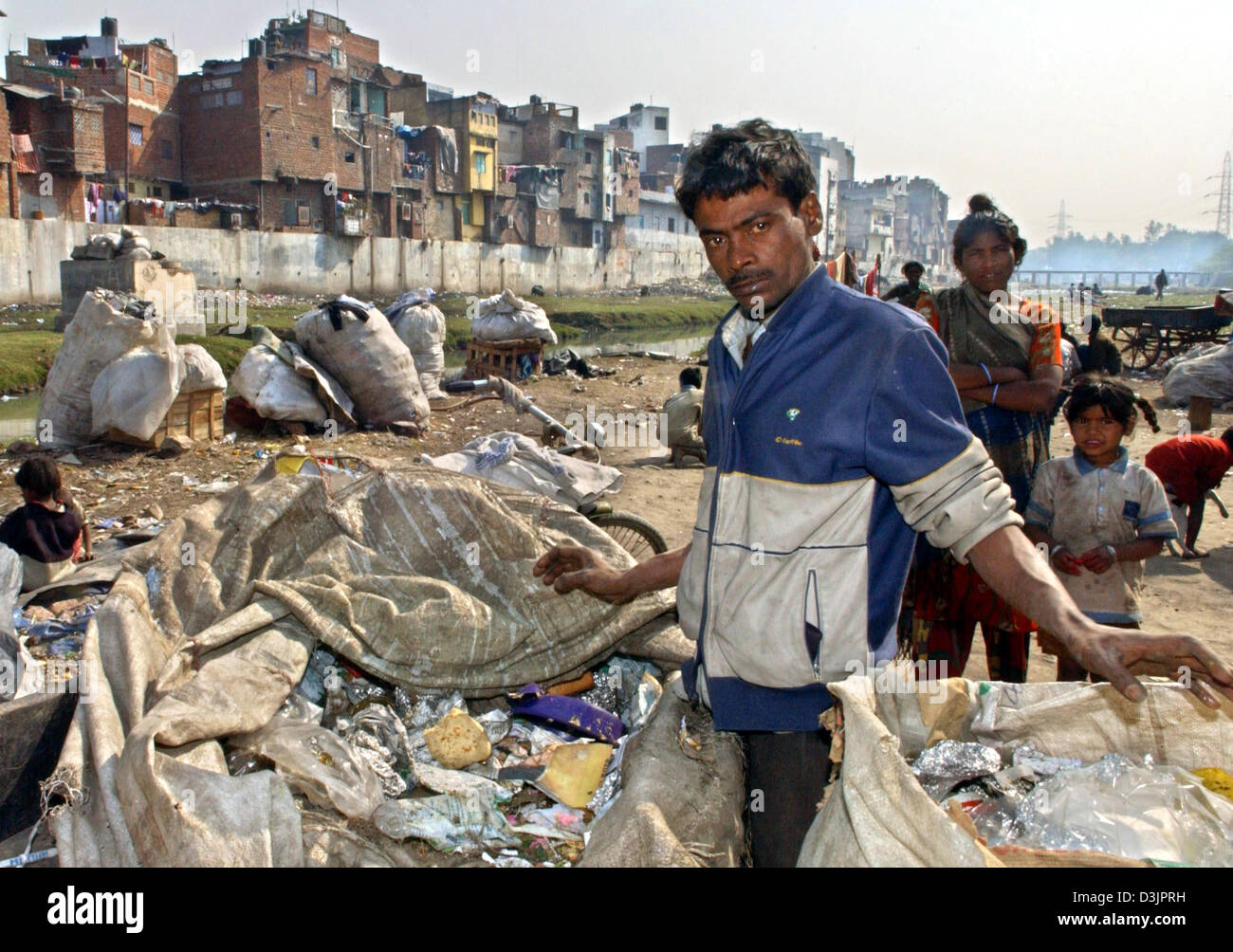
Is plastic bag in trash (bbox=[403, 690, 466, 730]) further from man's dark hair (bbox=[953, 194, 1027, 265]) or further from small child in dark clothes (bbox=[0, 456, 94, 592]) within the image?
small child in dark clothes (bbox=[0, 456, 94, 592])

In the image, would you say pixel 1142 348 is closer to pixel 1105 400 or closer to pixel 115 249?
pixel 1105 400

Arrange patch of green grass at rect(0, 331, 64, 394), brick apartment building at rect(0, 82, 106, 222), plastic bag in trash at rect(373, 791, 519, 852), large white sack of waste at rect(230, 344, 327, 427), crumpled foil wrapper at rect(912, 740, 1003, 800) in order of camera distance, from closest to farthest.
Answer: crumpled foil wrapper at rect(912, 740, 1003, 800), plastic bag in trash at rect(373, 791, 519, 852), large white sack of waste at rect(230, 344, 327, 427), patch of green grass at rect(0, 331, 64, 394), brick apartment building at rect(0, 82, 106, 222)

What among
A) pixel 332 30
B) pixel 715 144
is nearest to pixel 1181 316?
pixel 715 144

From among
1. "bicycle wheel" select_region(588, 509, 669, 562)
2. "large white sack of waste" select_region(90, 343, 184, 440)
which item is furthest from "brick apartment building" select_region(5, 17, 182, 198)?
"bicycle wheel" select_region(588, 509, 669, 562)

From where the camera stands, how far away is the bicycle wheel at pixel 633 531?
15.5ft

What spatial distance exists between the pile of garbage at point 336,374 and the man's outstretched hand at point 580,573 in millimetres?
6536

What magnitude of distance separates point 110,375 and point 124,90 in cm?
3372

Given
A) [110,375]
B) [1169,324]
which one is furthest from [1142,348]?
[110,375]

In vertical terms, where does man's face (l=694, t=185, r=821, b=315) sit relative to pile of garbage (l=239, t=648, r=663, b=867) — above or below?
above

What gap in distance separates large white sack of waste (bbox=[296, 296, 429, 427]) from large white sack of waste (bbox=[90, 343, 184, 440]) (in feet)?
4.87

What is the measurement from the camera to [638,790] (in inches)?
69.7

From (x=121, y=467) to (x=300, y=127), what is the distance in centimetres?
3523

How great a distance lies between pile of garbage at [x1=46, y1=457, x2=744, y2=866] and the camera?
1786mm

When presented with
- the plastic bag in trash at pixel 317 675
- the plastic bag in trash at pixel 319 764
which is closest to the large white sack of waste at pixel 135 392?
the plastic bag in trash at pixel 317 675
